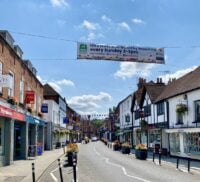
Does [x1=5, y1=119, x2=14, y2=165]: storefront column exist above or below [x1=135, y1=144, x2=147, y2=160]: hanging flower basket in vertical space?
above

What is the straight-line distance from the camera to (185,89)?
32.0m

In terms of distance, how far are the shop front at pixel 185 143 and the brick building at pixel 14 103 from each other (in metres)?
13.1

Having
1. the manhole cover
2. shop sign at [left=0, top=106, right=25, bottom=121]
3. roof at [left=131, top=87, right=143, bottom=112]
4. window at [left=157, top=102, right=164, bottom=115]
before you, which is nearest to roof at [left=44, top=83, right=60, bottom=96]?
roof at [left=131, top=87, right=143, bottom=112]

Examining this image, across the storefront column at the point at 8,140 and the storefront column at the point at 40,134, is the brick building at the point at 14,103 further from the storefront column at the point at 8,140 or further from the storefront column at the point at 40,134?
the storefront column at the point at 40,134

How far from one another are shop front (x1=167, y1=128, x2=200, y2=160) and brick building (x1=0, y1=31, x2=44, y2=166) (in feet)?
42.9

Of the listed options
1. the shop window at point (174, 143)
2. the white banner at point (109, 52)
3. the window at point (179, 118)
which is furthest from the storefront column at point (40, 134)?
the white banner at point (109, 52)

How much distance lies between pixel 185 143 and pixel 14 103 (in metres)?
15.2

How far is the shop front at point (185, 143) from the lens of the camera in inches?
1173

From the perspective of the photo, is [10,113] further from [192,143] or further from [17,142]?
[192,143]

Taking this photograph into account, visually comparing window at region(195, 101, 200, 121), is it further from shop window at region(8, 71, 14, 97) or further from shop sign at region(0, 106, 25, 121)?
shop window at region(8, 71, 14, 97)

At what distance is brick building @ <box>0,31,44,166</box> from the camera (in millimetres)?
24078

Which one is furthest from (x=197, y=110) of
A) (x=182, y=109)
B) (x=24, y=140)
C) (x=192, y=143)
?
(x=24, y=140)

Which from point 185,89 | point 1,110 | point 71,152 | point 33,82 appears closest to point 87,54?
point 1,110

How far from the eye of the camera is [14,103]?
26.1m
